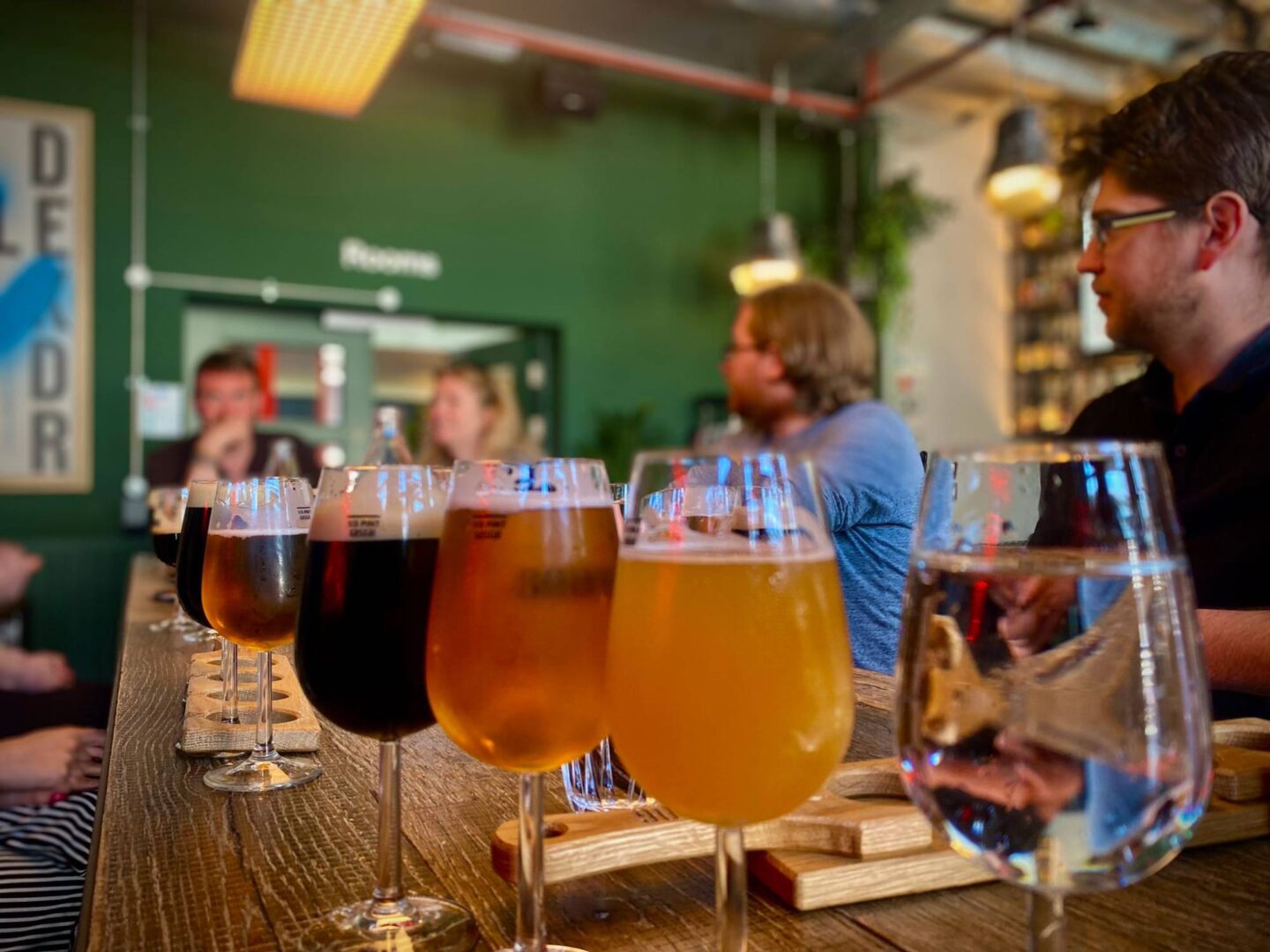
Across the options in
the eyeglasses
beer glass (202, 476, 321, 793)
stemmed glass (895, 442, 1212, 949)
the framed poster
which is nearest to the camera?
stemmed glass (895, 442, 1212, 949)

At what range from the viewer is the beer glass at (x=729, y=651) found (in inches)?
18.4

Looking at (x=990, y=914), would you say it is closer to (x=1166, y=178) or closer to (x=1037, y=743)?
(x=1037, y=743)

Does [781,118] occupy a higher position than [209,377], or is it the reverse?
[781,118]

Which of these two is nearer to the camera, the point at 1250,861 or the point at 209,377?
the point at 1250,861

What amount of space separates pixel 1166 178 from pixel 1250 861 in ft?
4.33

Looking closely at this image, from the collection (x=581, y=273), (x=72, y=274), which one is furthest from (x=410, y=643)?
(x=581, y=273)

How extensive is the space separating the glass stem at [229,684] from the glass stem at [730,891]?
690 mm

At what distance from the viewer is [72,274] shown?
4699 millimetres

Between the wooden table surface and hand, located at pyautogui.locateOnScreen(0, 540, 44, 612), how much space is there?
2.16 m

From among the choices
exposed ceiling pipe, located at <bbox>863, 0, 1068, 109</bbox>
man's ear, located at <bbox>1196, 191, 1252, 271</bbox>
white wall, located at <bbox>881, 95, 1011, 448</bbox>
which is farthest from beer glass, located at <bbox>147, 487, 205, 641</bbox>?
white wall, located at <bbox>881, 95, 1011, 448</bbox>

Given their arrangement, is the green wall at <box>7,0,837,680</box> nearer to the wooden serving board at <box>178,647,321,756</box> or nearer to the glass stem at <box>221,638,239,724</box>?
the wooden serving board at <box>178,647,321,756</box>

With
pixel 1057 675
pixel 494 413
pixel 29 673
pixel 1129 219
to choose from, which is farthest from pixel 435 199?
pixel 1057 675

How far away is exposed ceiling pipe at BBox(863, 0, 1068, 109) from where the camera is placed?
4.80 meters

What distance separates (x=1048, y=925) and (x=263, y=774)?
665mm
